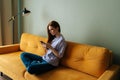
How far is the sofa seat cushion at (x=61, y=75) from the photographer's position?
1.95 metres

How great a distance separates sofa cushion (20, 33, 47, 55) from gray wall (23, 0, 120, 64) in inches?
14.9

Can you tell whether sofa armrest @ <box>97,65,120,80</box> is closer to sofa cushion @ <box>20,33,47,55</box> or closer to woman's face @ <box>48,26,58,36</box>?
woman's face @ <box>48,26,58,36</box>

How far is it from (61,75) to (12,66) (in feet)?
2.66

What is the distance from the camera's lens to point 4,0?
11.7ft

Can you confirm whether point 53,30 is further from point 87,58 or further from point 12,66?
point 12,66

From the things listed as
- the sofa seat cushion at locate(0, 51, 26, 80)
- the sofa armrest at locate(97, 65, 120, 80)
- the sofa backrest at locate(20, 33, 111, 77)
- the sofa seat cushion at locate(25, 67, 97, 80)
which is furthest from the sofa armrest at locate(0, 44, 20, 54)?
the sofa armrest at locate(97, 65, 120, 80)

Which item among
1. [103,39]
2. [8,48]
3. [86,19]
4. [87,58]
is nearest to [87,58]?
[87,58]

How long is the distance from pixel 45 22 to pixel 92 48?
4.60 feet

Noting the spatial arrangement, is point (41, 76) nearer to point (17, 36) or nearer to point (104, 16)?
point (104, 16)

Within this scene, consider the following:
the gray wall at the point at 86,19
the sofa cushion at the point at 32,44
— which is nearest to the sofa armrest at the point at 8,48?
the sofa cushion at the point at 32,44

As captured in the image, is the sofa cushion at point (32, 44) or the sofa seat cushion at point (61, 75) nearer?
the sofa seat cushion at point (61, 75)

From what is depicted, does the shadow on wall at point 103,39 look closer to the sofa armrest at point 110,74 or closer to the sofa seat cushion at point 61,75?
the sofa armrest at point 110,74

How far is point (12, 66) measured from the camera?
236 centimetres

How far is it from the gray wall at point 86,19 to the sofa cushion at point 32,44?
1.24 feet
